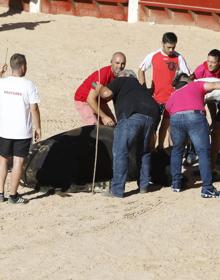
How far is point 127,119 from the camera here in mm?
9727

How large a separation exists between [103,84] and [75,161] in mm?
877

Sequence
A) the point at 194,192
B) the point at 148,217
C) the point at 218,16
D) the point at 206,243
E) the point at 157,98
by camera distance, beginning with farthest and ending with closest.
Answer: the point at 218,16, the point at 157,98, the point at 194,192, the point at 148,217, the point at 206,243

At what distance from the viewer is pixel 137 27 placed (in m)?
20.9

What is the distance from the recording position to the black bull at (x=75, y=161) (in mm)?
10203

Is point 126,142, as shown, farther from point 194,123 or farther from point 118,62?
point 118,62

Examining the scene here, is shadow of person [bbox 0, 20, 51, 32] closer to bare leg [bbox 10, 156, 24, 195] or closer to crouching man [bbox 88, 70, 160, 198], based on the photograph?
crouching man [bbox 88, 70, 160, 198]

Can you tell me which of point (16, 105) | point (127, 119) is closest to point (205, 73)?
point (127, 119)

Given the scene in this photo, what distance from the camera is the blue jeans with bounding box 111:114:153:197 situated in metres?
9.69

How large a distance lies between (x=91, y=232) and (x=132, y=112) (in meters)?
1.57

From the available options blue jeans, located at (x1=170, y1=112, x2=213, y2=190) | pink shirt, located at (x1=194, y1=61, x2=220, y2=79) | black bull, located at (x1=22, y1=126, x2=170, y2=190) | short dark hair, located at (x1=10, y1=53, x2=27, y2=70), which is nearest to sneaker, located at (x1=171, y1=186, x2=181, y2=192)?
black bull, located at (x1=22, y1=126, x2=170, y2=190)

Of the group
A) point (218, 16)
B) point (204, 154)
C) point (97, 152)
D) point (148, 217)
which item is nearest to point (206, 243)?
point (148, 217)

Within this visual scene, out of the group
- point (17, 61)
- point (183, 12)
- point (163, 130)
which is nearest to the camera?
point (17, 61)

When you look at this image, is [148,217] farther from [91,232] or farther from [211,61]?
[211,61]

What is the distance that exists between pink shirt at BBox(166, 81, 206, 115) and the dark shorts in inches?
61.8
